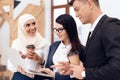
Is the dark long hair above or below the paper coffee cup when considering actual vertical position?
above

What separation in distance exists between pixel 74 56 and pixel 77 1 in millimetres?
498

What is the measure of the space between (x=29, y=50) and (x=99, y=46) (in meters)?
1.00

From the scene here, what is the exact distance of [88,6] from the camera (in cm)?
138

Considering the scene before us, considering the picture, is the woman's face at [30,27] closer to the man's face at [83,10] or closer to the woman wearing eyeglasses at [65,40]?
the woman wearing eyeglasses at [65,40]

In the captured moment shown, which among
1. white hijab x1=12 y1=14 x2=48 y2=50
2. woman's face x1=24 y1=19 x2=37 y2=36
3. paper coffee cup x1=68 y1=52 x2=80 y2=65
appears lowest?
paper coffee cup x1=68 y1=52 x2=80 y2=65

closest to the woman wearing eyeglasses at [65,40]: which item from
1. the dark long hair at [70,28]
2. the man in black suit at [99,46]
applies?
the dark long hair at [70,28]

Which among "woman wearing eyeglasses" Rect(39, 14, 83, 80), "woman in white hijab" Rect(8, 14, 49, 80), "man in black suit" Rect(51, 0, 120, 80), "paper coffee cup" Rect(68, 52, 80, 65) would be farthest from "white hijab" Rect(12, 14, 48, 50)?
"man in black suit" Rect(51, 0, 120, 80)

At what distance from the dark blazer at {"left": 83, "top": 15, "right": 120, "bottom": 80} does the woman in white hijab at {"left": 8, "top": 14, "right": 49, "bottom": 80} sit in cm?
91

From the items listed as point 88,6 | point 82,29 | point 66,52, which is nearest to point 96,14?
point 88,6

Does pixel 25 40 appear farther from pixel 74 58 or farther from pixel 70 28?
pixel 74 58

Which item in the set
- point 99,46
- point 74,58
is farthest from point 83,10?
point 74,58

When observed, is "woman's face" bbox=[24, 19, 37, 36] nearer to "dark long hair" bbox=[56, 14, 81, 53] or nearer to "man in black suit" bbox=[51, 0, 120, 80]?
"dark long hair" bbox=[56, 14, 81, 53]

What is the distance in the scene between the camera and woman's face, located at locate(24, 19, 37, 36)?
245 centimetres

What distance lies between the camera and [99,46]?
51.1 inches
